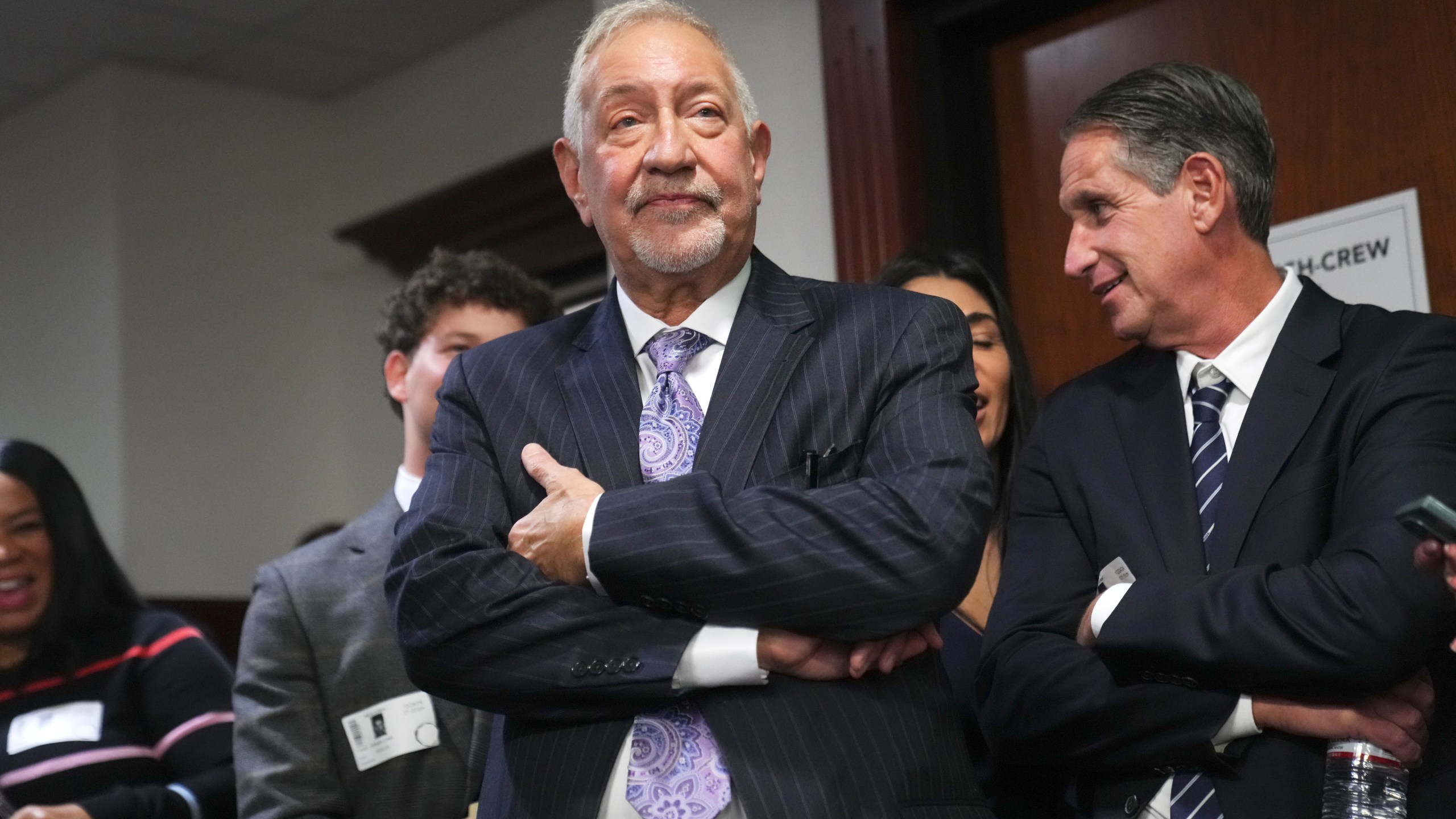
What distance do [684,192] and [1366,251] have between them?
5.22 feet

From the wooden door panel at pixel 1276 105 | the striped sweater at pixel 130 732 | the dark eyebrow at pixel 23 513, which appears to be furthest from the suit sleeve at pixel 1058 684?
the dark eyebrow at pixel 23 513

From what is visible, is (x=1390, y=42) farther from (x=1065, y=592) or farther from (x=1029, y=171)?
(x=1065, y=592)

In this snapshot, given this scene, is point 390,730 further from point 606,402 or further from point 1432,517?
point 1432,517

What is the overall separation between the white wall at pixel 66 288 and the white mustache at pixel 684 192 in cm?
416

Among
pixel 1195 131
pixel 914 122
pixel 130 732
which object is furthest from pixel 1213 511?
pixel 130 732

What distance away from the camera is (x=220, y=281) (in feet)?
19.4

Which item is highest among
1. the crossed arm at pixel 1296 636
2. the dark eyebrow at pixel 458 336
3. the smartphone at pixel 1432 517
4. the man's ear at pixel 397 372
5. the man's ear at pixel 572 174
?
the man's ear at pixel 572 174

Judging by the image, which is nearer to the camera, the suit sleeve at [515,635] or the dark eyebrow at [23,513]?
the suit sleeve at [515,635]

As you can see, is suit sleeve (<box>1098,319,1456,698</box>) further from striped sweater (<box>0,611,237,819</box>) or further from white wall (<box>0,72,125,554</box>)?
white wall (<box>0,72,125,554</box>)

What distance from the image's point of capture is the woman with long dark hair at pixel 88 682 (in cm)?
288

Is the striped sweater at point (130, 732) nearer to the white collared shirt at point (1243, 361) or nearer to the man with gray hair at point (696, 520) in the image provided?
the man with gray hair at point (696, 520)

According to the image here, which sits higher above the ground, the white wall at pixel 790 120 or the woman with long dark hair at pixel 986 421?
the white wall at pixel 790 120

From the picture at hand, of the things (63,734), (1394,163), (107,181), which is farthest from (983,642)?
(107,181)

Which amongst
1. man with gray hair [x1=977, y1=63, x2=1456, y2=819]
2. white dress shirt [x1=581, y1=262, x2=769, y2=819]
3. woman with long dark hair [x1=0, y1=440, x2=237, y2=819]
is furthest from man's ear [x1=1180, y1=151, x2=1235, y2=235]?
woman with long dark hair [x1=0, y1=440, x2=237, y2=819]
